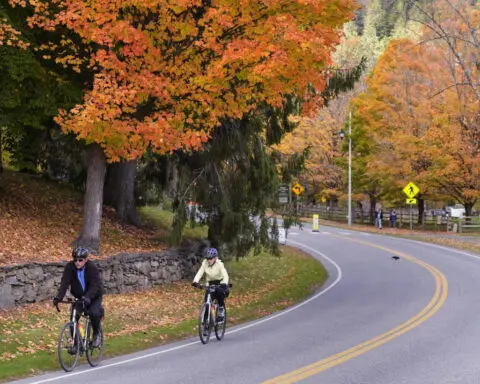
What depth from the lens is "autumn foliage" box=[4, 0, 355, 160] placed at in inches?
665

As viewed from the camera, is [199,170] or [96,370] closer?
[96,370]

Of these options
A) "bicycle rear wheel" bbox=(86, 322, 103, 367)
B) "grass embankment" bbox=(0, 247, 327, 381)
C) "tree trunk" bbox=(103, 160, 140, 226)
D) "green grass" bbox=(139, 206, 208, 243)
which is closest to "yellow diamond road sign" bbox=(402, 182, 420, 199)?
"green grass" bbox=(139, 206, 208, 243)

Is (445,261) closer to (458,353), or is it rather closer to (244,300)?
(244,300)

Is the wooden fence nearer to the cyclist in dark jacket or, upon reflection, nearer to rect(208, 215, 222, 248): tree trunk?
rect(208, 215, 222, 248): tree trunk

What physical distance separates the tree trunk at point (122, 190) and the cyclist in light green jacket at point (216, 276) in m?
11.7

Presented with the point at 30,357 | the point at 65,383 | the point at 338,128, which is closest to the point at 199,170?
the point at 30,357

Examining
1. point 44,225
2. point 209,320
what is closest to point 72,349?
point 209,320

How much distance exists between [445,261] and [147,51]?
1846 centimetres

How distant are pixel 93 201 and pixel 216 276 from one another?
23.8 feet

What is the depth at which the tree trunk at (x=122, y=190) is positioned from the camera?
25.5m

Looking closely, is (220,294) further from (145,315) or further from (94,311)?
(94,311)

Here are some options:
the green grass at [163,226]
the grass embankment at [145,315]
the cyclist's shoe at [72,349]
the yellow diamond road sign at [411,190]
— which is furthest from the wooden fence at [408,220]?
the cyclist's shoe at [72,349]

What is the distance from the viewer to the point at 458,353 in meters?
12.0

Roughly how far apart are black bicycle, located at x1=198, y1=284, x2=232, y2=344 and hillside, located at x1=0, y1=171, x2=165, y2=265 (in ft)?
16.3
